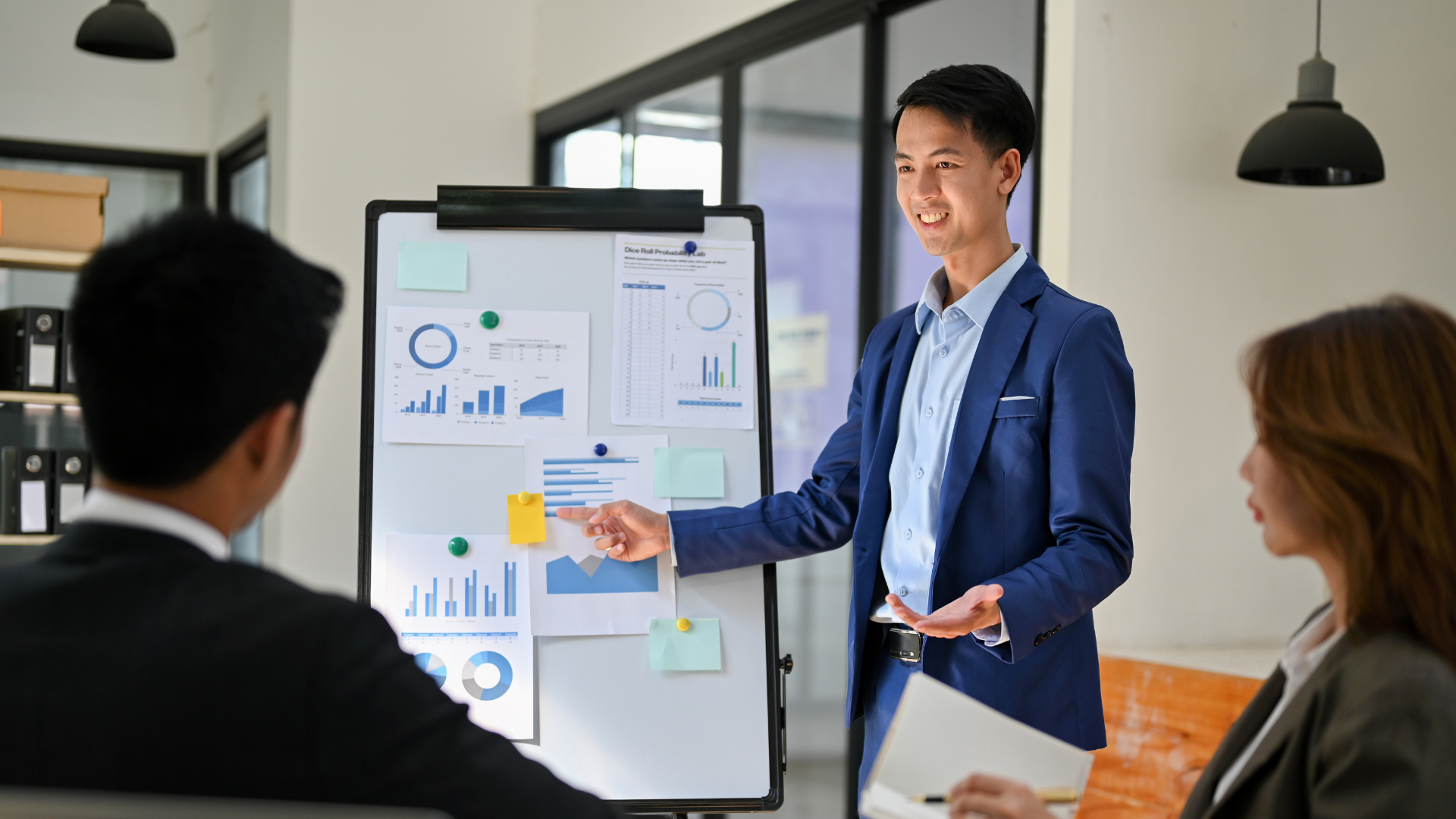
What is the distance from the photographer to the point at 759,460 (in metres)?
2.11

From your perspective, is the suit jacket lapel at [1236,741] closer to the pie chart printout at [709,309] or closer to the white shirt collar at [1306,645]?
the white shirt collar at [1306,645]

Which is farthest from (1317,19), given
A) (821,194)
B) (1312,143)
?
(821,194)

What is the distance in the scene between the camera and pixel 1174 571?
112 inches

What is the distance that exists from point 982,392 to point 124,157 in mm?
5323

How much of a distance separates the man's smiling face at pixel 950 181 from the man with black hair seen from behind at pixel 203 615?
101cm

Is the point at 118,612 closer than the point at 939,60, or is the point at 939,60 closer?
the point at 118,612

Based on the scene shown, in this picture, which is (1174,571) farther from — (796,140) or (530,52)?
(530,52)

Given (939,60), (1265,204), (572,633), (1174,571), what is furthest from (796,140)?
(572,633)

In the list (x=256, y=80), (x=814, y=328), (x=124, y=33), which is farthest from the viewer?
(x=256, y=80)

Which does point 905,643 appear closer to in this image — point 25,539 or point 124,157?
point 25,539

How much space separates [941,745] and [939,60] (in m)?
2.44

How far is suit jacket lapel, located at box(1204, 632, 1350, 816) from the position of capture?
104 cm

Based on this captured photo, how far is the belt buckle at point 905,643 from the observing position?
5.46 ft

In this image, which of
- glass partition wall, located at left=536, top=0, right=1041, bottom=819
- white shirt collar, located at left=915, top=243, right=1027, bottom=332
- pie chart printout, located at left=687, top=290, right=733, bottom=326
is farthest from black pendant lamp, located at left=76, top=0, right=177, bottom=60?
white shirt collar, located at left=915, top=243, right=1027, bottom=332
